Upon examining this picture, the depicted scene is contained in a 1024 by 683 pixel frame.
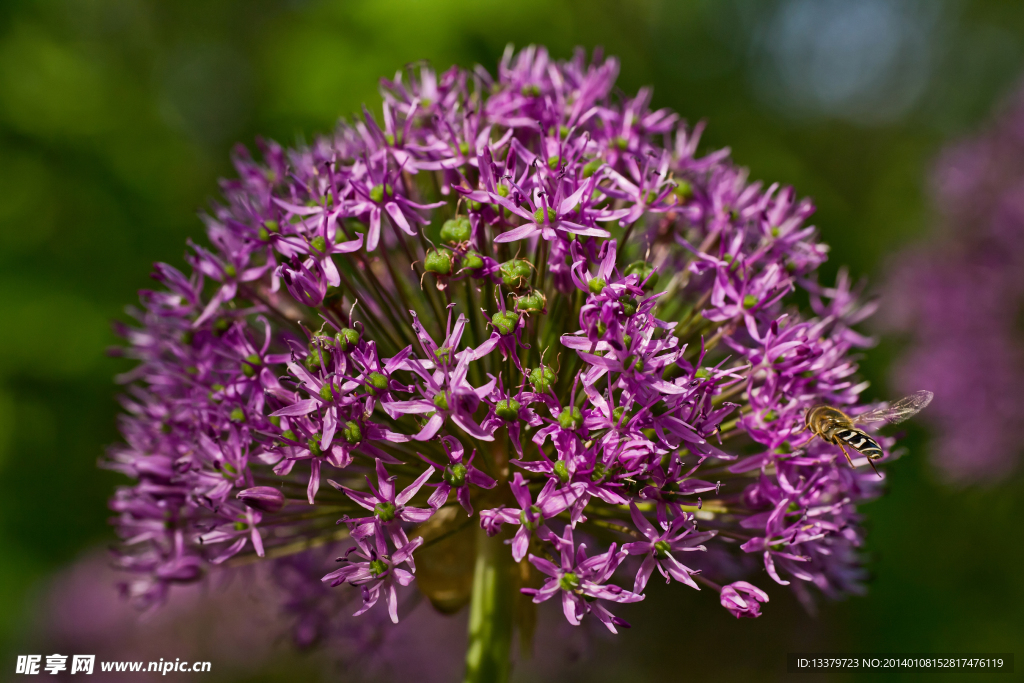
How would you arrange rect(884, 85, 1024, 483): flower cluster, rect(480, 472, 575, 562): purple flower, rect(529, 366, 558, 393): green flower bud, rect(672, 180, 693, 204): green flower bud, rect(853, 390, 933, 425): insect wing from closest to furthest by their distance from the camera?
rect(480, 472, 575, 562): purple flower < rect(529, 366, 558, 393): green flower bud < rect(853, 390, 933, 425): insect wing < rect(672, 180, 693, 204): green flower bud < rect(884, 85, 1024, 483): flower cluster

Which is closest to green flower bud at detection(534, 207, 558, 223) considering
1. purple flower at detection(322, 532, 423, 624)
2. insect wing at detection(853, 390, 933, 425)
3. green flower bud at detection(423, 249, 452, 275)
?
green flower bud at detection(423, 249, 452, 275)

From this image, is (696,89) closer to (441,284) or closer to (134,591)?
(441,284)

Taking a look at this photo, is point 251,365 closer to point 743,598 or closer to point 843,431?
point 743,598

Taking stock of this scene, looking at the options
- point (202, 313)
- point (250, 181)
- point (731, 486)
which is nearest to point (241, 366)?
point (202, 313)

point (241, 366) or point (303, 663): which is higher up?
point (241, 366)

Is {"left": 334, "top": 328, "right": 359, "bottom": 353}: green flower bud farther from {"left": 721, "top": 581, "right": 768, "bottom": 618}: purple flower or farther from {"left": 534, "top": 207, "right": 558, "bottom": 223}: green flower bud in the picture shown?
{"left": 721, "top": 581, "right": 768, "bottom": 618}: purple flower

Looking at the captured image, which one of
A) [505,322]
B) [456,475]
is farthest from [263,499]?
[505,322]

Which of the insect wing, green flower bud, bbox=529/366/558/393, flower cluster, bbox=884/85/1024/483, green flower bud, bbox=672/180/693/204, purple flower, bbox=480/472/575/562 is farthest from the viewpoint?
flower cluster, bbox=884/85/1024/483
